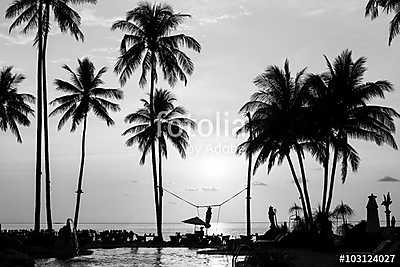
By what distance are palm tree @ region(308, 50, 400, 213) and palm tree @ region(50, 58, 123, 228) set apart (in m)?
17.0

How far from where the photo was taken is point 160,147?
45000mm

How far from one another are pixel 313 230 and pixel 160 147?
17466 mm

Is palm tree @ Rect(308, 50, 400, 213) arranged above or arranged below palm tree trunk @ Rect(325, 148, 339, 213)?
above

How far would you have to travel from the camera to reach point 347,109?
3244 cm

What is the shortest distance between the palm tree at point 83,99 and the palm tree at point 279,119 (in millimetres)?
11846

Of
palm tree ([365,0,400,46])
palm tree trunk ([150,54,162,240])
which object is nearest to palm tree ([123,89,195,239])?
palm tree trunk ([150,54,162,240])

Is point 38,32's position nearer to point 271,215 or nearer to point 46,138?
point 46,138

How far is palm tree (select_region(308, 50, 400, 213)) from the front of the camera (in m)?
32.1

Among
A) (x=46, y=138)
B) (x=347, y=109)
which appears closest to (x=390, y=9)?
(x=347, y=109)

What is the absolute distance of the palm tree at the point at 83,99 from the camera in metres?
43.8

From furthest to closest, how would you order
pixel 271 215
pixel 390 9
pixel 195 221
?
1. pixel 195 221
2. pixel 271 215
3. pixel 390 9

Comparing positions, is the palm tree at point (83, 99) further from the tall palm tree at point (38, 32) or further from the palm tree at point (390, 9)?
the palm tree at point (390, 9)

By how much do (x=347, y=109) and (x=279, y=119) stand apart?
13.1 ft

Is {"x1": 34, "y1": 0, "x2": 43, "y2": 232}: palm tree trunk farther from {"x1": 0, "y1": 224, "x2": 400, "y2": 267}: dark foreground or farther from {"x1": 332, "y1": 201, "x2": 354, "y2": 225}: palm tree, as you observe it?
{"x1": 332, "y1": 201, "x2": 354, "y2": 225}: palm tree
